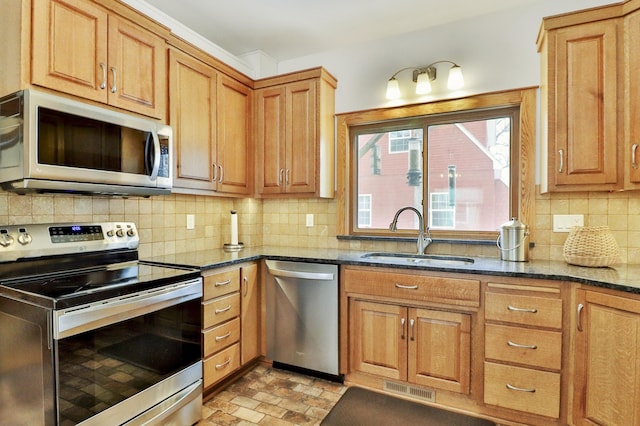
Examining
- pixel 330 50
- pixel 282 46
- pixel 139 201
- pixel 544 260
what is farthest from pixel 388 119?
pixel 139 201

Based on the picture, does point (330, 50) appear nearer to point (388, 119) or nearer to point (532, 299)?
point (388, 119)

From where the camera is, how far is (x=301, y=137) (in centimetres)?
275

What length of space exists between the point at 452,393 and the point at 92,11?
111 inches

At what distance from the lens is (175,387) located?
1737 millimetres

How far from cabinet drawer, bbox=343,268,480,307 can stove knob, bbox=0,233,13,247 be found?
5.73 ft

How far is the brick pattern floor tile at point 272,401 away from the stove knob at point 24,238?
1.28m

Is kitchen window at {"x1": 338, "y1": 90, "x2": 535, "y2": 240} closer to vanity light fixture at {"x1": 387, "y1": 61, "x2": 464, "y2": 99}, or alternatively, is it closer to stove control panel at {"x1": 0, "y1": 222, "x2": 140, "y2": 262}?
vanity light fixture at {"x1": 387, "y1": 61, "x2": 464, "y2": 99}

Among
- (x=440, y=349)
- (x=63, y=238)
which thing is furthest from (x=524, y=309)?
(x=63, y=238)

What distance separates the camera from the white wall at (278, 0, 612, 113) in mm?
2293

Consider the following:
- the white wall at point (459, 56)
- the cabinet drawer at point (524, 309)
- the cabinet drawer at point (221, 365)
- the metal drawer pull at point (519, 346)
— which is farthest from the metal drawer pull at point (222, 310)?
the white wall at point (459, 56)

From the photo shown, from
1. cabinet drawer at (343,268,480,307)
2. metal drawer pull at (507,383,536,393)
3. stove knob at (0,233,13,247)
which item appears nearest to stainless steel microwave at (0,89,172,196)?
stove knob at (0,233,13,247)

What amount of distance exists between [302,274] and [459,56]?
1.93 meters

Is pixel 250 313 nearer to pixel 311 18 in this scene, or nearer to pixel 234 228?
pixel 234 228

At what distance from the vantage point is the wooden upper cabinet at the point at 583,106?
6.19 ft
